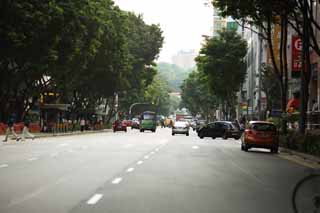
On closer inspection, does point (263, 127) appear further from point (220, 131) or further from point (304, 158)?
→ point (220, 131)

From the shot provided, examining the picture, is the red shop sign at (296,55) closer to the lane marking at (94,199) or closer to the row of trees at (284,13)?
the row of trees at (284,13)

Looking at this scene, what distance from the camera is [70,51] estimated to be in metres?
52.9

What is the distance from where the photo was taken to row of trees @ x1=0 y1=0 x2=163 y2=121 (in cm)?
4694

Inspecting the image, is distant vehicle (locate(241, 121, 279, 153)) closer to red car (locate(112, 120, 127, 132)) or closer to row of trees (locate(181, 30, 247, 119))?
row of trees (locate(181, 30, 247, 119))

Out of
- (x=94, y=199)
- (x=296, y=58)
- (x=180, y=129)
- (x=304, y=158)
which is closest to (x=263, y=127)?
(x=304, y=158)

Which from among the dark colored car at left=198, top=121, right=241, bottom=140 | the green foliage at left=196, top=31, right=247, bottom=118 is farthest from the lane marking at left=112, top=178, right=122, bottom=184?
the green foliage at left=196, top=31, right=247, bottom=118

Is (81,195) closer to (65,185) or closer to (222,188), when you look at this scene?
(65,185)

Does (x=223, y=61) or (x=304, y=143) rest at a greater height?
(x=223, y=61)

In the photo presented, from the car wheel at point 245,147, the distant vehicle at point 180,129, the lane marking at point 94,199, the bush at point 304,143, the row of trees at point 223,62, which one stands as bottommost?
the lane marking at point 94,199

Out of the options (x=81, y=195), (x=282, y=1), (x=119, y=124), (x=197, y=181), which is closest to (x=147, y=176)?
(x=197, y=181)

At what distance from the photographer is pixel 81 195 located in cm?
1397

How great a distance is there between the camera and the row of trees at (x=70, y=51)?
46.9 metres

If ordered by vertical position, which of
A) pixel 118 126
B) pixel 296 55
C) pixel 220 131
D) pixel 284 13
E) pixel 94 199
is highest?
pixel 284 13

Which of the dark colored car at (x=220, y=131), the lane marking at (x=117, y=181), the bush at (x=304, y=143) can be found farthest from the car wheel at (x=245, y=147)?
the dark colored car at (x=220, y=131)
